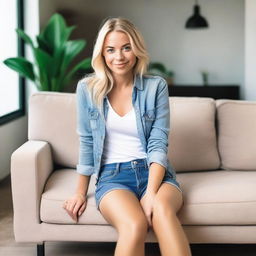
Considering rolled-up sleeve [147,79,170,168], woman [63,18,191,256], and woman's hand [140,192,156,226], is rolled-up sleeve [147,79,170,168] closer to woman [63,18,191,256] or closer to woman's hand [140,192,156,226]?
woman [63,18,191,256]

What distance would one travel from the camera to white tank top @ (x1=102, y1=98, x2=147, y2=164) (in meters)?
2.13

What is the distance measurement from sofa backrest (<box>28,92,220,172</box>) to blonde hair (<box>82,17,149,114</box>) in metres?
0.52

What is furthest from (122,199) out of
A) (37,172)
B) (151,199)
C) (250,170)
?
(250,170)

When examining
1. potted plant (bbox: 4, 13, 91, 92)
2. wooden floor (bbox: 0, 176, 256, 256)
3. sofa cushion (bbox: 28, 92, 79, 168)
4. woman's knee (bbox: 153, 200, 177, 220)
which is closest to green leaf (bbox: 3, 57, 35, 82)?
potted plant (bbox: 4, 13, 91, 92)

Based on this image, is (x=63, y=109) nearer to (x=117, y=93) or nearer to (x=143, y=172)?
(x=117, y=93)

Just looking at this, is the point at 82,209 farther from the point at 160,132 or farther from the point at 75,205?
the point at 160,132

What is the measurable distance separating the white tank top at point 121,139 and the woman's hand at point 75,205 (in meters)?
0.18

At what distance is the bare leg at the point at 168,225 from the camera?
1759 millimetres

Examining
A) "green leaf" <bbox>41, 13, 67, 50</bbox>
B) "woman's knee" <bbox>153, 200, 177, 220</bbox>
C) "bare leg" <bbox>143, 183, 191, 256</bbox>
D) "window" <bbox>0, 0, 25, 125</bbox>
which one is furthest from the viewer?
"window" <bbox>0, 0, 25, 125</bbox>

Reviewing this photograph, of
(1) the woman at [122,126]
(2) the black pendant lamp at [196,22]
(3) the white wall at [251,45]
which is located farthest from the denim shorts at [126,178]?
(2) the black pendant lamp at [196,22]

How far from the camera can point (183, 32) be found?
22.2 feet

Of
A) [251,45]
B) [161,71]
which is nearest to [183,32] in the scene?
[161,71]

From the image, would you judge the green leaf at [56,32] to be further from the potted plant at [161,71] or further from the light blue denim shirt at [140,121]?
the potted plant at [161,71]

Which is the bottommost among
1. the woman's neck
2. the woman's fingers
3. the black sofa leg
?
the black sofa leg
